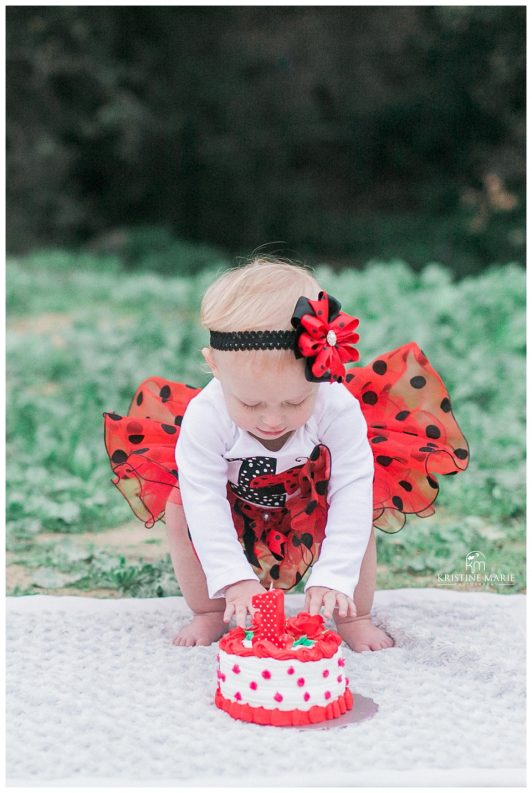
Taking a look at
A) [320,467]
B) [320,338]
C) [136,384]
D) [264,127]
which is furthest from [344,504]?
[264,127]

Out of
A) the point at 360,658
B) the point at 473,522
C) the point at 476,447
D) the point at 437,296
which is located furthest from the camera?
the point at 437,296

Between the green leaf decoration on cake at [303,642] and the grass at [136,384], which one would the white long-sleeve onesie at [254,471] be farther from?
the grass at [136,384]

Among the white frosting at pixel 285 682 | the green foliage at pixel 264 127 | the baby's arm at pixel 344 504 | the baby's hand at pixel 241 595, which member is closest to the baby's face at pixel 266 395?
the baby's arm at pixel 344 504

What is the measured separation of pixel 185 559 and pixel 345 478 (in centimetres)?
36

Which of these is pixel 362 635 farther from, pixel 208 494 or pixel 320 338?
pixel 320 338

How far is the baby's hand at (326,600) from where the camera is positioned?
1.77 meters

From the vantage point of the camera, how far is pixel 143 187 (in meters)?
7.05

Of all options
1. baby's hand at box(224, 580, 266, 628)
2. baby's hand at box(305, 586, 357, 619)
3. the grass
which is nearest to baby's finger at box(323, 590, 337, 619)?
baby's hand at box(305, 586, 357, 619)

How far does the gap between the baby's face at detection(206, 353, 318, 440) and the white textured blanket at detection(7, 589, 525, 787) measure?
467 mm

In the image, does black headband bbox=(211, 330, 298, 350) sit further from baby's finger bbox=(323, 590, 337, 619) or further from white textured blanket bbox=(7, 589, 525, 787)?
white textured blanket bbox=(7, 589, 525, 787)

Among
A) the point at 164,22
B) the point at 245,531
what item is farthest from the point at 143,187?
the point at 245,531

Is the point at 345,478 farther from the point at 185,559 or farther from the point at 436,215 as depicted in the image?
the point at 436,215

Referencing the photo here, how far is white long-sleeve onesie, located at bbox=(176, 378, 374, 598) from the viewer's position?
1.82m

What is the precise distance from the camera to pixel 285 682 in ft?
5.27
